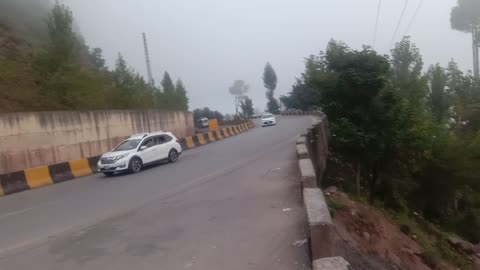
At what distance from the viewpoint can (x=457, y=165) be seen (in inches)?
858

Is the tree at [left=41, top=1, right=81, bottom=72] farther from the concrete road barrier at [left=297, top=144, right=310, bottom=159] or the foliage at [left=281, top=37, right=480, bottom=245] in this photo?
the concrete road barrier at [left=297, top=144, right=310, bottom=159]

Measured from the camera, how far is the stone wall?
18.7 meters

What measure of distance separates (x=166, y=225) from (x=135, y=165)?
1095 cm

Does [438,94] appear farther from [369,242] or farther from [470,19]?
[470,19]

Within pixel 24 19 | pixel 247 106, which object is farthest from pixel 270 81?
pixel 24 19

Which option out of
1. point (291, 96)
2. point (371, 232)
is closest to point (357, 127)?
point (371, 232)

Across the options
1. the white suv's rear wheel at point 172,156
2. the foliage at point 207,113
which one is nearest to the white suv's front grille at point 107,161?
the white suv's rear wheel at point 172,156

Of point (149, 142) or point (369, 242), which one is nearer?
point (369, 242)

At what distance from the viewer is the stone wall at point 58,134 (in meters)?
18.7

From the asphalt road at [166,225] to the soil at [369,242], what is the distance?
2.73 ft

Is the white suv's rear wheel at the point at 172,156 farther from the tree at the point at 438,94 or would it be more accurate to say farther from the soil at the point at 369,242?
the tree at the point at 438,94

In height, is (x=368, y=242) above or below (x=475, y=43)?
below

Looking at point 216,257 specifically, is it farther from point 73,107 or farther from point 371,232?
point 73,107

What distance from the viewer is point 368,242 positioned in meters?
9.20
